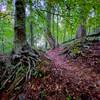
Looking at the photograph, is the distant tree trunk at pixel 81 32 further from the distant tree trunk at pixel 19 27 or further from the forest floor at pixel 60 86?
the distant tree trunk at pixel 19 27

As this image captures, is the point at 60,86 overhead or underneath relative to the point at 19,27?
underneath

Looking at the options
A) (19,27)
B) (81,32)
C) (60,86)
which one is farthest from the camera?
(81,32)

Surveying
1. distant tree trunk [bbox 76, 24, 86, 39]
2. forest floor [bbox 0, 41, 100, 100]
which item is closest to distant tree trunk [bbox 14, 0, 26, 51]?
forest floor [bbox 0, 41, 100, 100]

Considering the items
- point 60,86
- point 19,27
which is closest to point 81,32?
point 19,27

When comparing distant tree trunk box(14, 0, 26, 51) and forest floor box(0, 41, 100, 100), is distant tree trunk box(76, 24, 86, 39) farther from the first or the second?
distant tree trunk box(14, 0, 26, 51)

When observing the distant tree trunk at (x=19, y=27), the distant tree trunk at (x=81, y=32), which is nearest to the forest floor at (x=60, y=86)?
the distant tree trunk at (x=19, y=27)

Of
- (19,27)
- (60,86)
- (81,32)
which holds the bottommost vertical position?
(60,86)

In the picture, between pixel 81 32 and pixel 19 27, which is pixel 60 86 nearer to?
pixel 19 27

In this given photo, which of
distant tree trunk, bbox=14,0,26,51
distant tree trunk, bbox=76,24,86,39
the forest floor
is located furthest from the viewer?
distant tree trunk, bbox=76,24,86,39

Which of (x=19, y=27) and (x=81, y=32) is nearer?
(x=19, y=27)

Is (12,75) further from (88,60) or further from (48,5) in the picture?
(88,60)

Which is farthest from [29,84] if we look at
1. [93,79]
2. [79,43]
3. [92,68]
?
[79,43]

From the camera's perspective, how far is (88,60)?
8570 millimetres

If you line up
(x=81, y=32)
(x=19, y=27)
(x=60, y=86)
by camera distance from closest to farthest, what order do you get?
(x=60, y=86), (x=19, y=27), (x=81, y=32)
